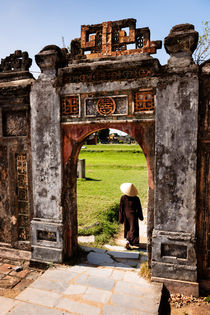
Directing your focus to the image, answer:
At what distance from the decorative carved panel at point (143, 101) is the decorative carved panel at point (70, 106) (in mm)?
1119

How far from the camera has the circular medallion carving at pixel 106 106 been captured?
4.00 m

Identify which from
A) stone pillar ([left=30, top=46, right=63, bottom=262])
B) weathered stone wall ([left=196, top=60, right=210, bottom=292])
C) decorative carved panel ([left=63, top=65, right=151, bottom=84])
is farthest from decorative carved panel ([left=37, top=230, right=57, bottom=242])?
decorative carved panel ([left=63, top=65, right=151, bottom=84])

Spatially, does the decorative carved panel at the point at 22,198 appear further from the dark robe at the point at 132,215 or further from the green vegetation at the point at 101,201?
the dark robe at the point at 132,215

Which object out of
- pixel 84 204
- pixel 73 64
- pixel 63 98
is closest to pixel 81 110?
pixel 63 98

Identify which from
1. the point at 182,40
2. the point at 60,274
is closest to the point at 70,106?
the point at 182,40

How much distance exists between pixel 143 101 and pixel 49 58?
6.47ft

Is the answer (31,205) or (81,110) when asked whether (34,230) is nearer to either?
(31,205)

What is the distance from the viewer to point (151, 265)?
3.82m

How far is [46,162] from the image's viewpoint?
435 centimetres

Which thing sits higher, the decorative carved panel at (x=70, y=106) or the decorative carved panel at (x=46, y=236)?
the decorative carved panel at (x=70, y=106)

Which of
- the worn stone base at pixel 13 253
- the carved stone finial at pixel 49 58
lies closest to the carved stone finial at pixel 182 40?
the carved stone finial at pixel 49 58

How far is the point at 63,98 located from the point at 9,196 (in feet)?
7.85

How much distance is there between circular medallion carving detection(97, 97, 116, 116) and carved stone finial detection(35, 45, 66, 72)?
1118 millimetres

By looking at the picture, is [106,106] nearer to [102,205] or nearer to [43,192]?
[43,192]
